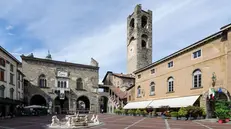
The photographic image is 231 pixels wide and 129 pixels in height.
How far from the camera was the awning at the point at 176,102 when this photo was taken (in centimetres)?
2786

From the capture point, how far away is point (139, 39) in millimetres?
63062

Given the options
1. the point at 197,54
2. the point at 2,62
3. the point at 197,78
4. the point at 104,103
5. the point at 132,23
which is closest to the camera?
the point at 197,78

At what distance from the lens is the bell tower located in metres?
62.4

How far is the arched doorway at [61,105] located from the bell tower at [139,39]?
2077 centimetres

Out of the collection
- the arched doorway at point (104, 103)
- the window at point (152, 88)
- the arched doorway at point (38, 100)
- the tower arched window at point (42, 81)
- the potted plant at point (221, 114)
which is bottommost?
the arched doorway at point (104, 103)

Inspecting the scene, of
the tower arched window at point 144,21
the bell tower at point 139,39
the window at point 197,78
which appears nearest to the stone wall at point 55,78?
the bell tower at point 139,39

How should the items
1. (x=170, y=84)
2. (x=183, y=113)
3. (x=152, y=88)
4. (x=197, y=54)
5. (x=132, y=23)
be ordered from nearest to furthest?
(x=183, y=113) → (x=197, y=54) → (x=170, y=84) → (x=152, y=88) → (x=132, y=23)

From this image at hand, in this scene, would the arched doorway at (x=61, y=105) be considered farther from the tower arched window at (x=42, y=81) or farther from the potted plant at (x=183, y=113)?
the potted plant at (x=183, y=113)

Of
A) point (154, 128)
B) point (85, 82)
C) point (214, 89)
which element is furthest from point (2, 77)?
point (214, 89)

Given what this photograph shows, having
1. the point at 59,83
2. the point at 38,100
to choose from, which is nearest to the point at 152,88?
the point at 59,83

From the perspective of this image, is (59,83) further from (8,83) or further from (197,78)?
(197,78)

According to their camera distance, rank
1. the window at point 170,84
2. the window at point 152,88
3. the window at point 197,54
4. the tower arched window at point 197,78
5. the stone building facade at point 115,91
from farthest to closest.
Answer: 1. the stone building facade at point 115,91
2. the window at point 152,88
3. the window at point 170,84
4. the window at point 197,54
5. the tower arched window at point 197,78

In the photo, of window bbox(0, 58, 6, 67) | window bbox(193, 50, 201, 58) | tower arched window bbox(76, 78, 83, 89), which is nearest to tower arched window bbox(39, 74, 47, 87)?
tower arched window bbox(76, 78, 83, 89)

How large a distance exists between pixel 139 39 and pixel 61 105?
2720 cm
